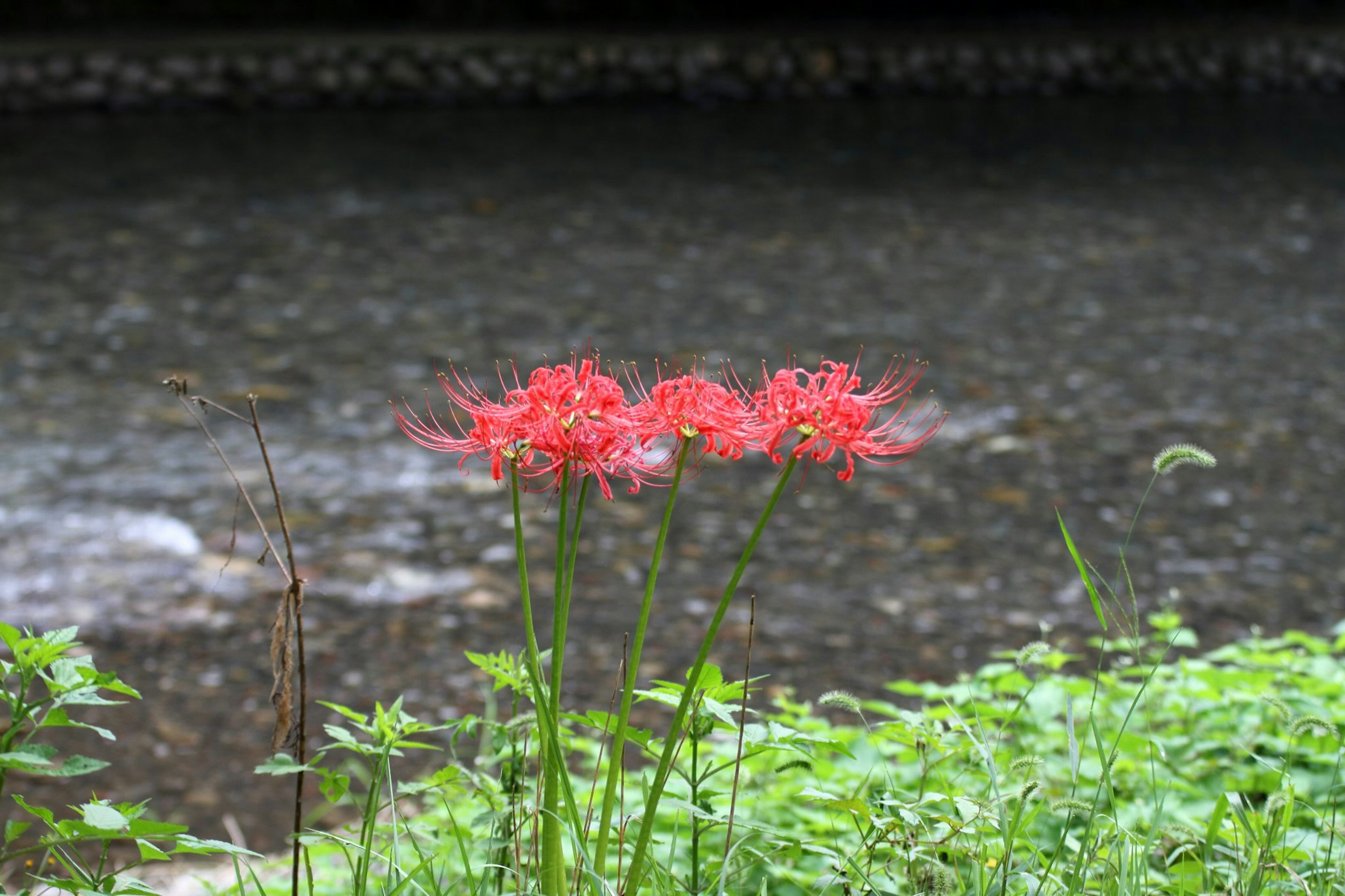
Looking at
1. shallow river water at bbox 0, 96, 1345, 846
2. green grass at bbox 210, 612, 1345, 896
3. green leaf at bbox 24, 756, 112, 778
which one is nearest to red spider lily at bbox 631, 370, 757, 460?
green grass at bbox 210, 612, 1345, 896

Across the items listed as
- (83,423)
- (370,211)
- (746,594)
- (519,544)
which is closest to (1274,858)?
(519,544)

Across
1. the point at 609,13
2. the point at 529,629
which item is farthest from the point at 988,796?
the point at 609,13

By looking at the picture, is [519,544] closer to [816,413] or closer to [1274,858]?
[816,413]

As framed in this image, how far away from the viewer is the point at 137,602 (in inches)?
123

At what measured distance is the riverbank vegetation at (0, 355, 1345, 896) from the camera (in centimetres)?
103

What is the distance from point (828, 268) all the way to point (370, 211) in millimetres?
2613

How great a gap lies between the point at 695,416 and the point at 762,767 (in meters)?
0.93

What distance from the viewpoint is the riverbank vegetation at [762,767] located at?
103cm

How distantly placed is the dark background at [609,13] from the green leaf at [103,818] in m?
11.7

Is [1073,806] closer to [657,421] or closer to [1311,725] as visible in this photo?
[1311,725]

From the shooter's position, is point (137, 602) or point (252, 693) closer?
point (252, 693)

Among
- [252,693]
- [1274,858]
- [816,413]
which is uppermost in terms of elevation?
[816,413]

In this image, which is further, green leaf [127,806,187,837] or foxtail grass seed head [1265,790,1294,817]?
foxtail grass seed head [1265,790,1294,817]

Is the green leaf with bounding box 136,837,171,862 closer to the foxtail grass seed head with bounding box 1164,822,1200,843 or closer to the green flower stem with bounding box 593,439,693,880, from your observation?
the green flower stem with bounding box 593,439,693,880
